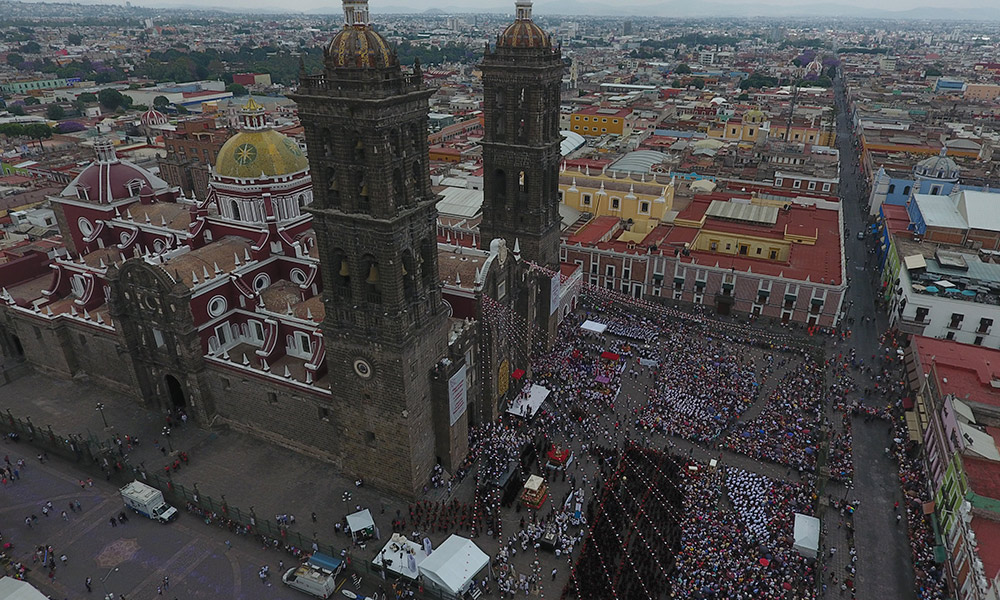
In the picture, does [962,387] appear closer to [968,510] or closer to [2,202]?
[968,510]

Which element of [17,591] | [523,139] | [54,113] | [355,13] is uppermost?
[355,13]

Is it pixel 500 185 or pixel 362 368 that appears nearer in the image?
pixel 362 368

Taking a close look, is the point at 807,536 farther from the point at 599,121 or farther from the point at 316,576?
the point at 599,121

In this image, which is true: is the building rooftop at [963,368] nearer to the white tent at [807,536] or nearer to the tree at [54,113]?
the white tent at [807,536]

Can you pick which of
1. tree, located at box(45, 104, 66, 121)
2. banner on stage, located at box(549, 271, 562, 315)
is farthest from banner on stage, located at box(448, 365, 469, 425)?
tree, located at box(45, 104, 66, 121)

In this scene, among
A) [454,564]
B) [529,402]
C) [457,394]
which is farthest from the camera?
[529,402]

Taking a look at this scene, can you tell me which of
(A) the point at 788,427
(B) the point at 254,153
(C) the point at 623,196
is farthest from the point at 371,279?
(C) the point at 623,196

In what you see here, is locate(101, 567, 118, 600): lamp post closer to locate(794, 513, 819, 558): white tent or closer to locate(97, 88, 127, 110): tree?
locate(794, 513, 819, 558): white tent
